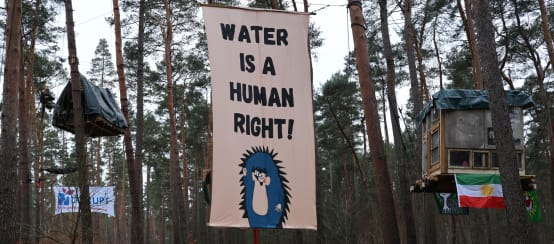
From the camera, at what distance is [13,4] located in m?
11.1

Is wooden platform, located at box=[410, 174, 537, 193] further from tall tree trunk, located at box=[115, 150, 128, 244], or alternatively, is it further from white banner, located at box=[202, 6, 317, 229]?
tall tree trunk, located at box=[115, 150, 128, 244]

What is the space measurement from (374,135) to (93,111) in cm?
504

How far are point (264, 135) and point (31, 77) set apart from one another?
74.9 feet

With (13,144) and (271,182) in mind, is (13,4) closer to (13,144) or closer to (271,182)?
(13,144)

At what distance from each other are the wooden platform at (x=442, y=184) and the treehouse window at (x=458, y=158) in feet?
0.92

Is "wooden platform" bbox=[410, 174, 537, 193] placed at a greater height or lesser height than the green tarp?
lesser

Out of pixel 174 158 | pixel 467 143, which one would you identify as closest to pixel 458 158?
pixel 467 143

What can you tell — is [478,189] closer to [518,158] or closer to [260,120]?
[518,158]

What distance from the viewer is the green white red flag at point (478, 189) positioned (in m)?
12.2

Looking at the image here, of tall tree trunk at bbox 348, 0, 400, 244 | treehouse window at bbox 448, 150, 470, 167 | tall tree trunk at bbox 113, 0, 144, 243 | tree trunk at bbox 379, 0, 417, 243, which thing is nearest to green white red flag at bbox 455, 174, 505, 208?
treehouse window at bbox 448, 150, 470, 167

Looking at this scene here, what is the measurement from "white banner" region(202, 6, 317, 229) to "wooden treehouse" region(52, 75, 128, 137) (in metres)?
4.13

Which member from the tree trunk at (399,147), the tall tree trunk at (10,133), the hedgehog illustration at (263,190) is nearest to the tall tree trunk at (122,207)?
the tree trunk at (399,147)

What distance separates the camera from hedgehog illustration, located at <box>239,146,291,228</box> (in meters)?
7.43

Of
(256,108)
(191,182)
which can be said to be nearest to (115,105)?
(256,108)
